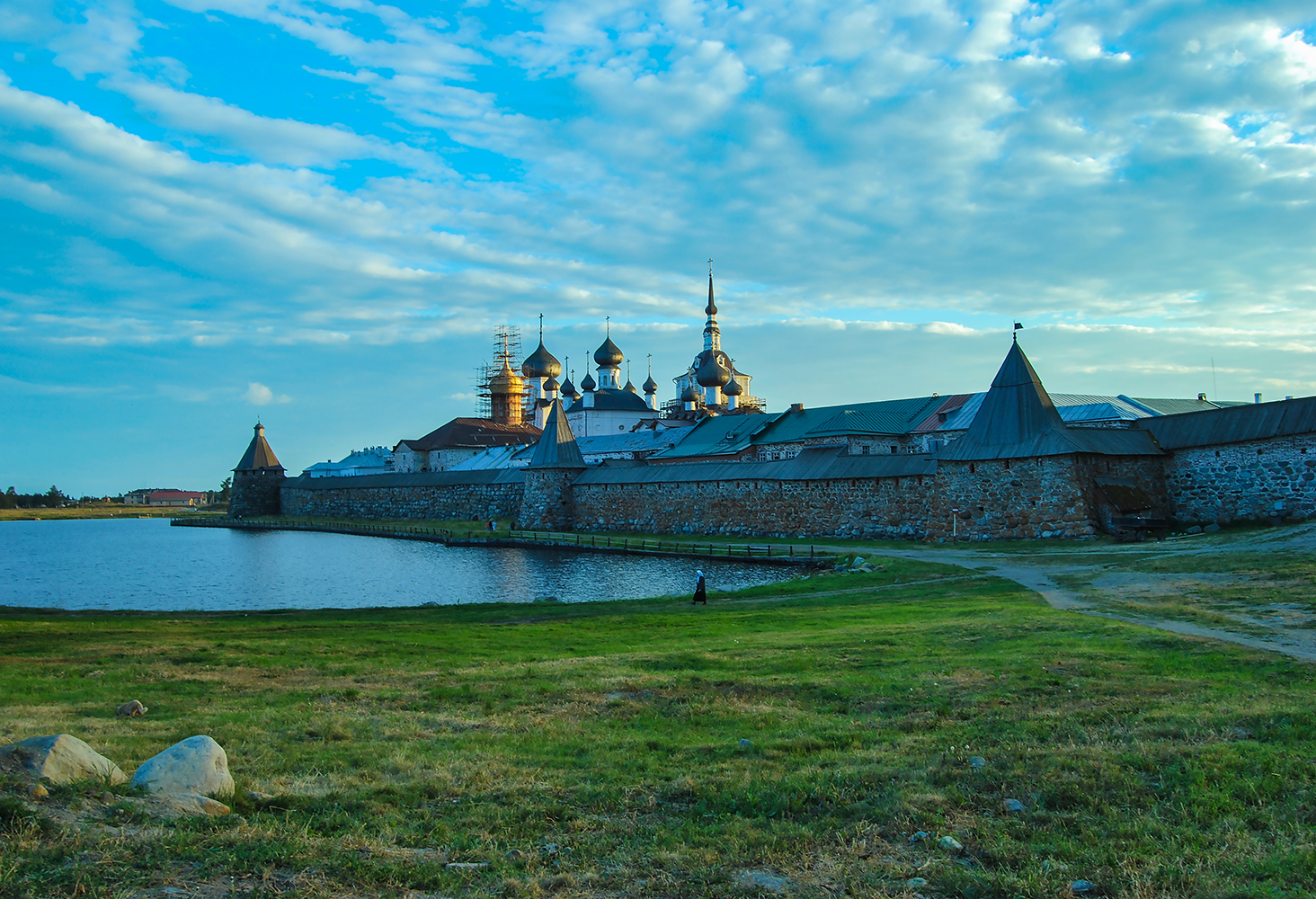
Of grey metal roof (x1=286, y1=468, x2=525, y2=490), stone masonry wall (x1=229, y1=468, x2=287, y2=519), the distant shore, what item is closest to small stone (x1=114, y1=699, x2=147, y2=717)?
grey metal roof (x1=286, y1=468, x2=525, y2=490)

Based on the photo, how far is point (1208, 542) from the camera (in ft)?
71.8

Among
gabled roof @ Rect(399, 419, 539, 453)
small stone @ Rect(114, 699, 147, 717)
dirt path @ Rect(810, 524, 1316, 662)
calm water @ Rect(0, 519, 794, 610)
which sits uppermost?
gabled roof @ Rect(399, 419, 539, 453)

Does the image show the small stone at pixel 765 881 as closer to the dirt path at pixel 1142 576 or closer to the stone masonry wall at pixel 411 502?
the dirt path at pixel 1142 576

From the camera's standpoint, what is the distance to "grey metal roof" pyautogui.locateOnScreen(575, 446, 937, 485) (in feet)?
112

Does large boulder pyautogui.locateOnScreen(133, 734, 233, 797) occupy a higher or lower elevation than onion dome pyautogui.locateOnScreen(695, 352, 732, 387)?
lower

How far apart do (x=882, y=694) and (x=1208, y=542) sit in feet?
58.9

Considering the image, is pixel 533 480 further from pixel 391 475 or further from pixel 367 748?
pixel 367 748

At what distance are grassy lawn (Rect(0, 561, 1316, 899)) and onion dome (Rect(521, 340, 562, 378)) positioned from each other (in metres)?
88.2

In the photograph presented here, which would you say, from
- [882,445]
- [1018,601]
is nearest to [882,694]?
[1018,601]

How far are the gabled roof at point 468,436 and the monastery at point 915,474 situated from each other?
1030 centimetres

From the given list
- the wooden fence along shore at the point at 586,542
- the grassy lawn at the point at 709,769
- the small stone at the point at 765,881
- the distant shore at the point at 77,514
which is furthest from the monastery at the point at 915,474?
the distant shore at the point at 77,514

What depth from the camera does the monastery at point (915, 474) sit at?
27312 millimetres

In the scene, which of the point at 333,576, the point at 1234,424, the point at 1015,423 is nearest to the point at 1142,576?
the point at 1015,423

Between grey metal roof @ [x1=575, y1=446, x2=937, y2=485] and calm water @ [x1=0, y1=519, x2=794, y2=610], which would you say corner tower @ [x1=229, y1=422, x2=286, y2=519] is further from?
grey metal roof @ [x1=575, y1=446, x2=937, y2=485]
